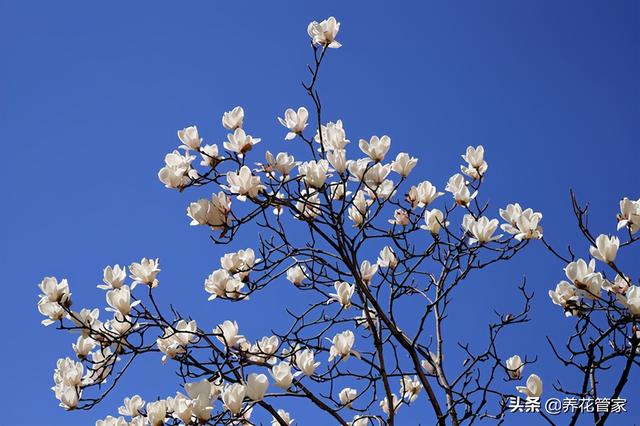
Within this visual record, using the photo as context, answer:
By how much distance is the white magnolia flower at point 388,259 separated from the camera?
9.46 ft

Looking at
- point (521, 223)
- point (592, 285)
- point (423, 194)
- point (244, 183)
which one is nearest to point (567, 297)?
point (592, 285)

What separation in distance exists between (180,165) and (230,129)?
22cm

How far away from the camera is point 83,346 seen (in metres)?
2.49

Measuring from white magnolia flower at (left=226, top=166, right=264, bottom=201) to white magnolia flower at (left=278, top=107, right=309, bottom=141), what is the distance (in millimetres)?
287

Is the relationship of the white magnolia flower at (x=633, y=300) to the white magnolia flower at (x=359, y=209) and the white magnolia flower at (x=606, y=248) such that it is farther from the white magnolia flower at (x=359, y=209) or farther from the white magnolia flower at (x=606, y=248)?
the white magnolia flower at (x=359, y=209)

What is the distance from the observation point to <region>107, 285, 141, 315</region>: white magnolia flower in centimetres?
241

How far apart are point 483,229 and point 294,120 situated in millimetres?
789

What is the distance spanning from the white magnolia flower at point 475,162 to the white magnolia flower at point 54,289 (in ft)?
5.13

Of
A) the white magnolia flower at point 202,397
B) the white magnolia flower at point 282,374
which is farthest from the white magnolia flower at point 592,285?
the white magnolia flower at point 202,397

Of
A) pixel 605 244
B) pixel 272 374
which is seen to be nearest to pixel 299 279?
pixel 272 374

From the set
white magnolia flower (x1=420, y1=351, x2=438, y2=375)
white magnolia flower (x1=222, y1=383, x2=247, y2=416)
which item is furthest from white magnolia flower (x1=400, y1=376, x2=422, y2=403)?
white magnolia flower (x1=222, y1=383, x2=247, y2=416)

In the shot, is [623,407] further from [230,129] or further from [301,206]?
[230,129]

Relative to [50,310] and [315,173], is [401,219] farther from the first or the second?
[50,310]

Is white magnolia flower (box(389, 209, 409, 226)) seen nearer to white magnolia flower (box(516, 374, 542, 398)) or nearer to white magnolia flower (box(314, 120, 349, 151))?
white magnolia flower (box(314, 120, 349, 151))
